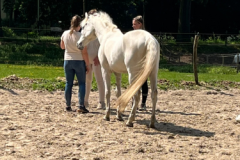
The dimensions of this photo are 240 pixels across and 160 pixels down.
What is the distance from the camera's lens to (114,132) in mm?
6922

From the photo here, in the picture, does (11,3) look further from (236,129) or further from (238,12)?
(236,129)

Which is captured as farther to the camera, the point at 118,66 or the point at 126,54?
the point at 118,66

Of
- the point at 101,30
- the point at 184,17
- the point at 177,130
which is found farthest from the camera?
the point at 184,17

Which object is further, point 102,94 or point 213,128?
point 102,94

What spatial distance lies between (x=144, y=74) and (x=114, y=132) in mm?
1019

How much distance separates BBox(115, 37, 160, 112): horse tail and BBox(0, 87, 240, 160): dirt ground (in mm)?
503

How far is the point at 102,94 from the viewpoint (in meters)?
9.25

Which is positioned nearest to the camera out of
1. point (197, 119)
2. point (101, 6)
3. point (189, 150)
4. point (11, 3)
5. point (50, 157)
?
point (50, 157)

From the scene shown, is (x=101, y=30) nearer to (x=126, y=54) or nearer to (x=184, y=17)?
(x=126, y=54)

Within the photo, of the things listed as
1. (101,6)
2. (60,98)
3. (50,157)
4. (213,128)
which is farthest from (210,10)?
(50,157)

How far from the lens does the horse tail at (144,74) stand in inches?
271

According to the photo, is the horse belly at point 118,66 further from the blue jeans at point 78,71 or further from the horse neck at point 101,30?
the blue jeans at point 78,71

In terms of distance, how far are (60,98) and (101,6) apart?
26583mm

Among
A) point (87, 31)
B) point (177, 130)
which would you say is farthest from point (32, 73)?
point (177, 130)
